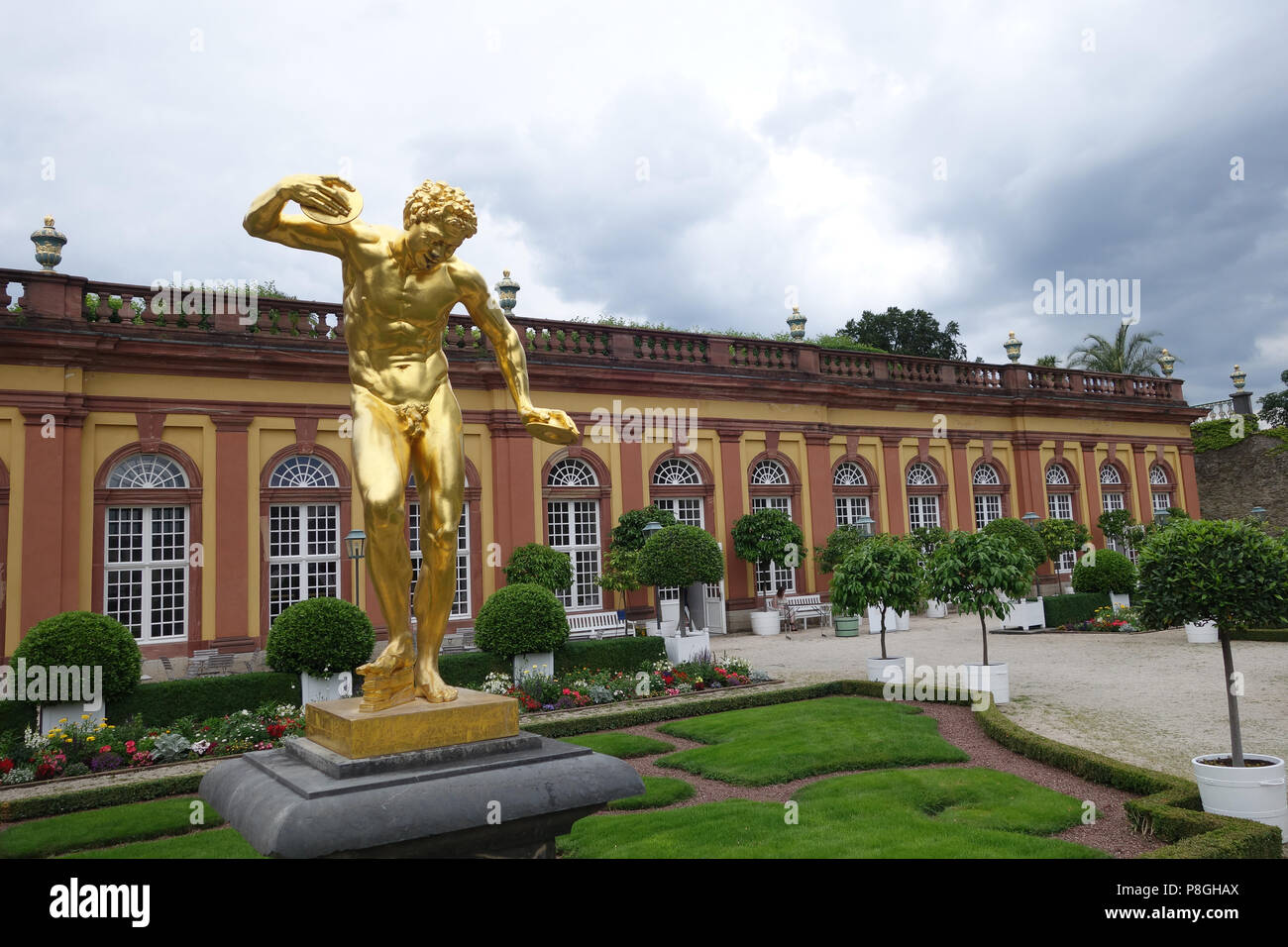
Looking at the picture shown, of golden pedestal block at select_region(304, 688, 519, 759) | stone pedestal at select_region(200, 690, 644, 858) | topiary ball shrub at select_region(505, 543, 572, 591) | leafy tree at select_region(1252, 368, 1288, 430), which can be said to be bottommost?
stone pedestal at select_region(200, 690, 644, 858)

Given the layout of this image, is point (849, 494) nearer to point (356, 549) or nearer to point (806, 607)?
point (806, 607)

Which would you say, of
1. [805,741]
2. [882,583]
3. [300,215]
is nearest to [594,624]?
[882,583]

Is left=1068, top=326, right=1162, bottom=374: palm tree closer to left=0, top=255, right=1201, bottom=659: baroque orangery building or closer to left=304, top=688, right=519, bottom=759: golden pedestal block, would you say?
left=0, top=255, right=1201, bottom=659: baroque orangery building

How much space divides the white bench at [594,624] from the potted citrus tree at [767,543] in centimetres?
380

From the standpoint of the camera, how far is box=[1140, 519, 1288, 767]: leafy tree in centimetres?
654

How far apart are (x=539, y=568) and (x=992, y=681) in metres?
8.76

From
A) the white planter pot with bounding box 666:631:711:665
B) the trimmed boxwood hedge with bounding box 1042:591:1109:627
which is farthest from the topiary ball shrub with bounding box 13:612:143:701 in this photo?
the trimmed boxwood hedge with bounding box 1042:591:1109:627

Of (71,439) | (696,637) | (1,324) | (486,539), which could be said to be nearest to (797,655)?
(696,637)

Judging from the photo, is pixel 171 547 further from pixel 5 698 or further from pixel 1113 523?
pixel 1113 523

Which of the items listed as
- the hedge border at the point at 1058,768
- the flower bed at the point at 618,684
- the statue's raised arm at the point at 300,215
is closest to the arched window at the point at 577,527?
the flower bed at the point at 618,684

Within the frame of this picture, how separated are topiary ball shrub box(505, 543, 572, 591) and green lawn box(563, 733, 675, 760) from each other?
7072mm

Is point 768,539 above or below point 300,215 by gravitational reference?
below

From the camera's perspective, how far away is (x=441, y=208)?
4090mm

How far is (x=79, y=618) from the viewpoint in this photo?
9688mm
